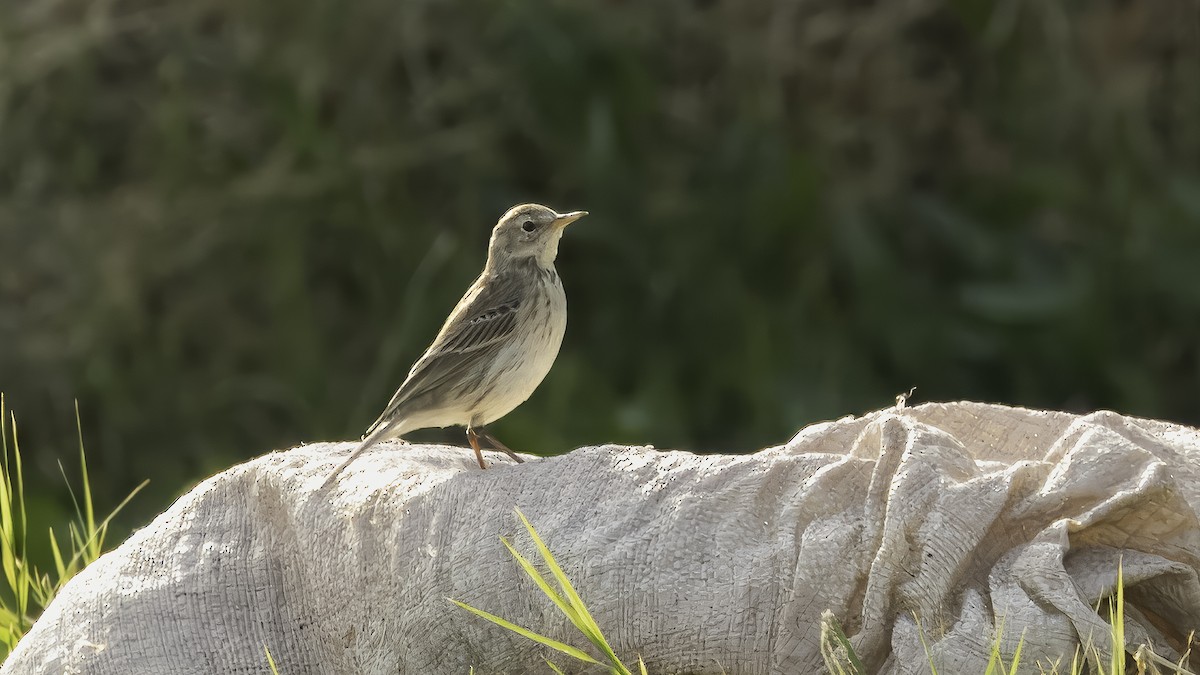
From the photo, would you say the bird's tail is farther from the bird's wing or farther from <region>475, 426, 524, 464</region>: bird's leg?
<region>475, 426, 524, 464</region>: bird's leg

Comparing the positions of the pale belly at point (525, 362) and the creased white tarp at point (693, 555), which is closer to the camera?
the creased white tarp at point (693, 555)

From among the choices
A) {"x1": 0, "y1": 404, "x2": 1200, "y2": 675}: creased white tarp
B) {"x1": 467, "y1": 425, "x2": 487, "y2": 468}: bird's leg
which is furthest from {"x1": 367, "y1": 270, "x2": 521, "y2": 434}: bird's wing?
{"x1": 0, "y1": 404, "x2": 1200, "y2": 675}: creased white tarp

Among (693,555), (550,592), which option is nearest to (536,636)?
(550,592)

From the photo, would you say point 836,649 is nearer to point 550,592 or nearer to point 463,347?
point 550,592

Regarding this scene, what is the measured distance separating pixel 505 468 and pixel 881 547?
2.47ft

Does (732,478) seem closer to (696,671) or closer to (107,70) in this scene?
(696,671)

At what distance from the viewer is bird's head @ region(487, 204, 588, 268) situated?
12.8 ft

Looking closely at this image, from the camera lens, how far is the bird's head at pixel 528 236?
3.91 m

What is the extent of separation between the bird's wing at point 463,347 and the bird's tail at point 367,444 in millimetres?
35

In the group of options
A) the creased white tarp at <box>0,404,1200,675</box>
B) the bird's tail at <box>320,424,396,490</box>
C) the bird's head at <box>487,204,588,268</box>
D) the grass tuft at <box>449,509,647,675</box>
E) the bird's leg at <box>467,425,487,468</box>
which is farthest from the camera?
the bird's head at <box>487,204,588,268</box>

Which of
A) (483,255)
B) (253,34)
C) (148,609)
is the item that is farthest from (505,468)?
(253,34)

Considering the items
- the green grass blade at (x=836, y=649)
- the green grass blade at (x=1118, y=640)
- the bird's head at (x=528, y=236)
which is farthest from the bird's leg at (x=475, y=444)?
the green grass blade at (x=1118, y=640)

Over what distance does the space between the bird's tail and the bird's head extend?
1.93 feet

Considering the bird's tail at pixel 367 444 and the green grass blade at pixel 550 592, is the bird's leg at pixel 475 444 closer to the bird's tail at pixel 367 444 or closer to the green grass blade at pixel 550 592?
the bird's tail at pixel 367 444
